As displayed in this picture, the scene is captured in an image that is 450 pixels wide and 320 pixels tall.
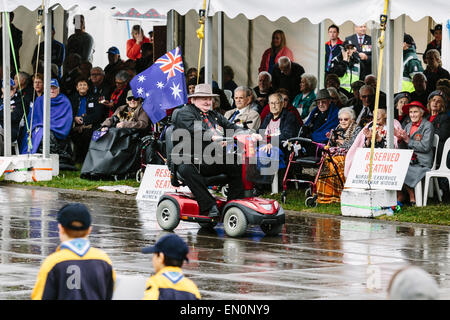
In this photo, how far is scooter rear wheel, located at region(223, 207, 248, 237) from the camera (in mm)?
12930

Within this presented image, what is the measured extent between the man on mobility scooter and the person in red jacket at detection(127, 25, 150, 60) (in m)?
12.2

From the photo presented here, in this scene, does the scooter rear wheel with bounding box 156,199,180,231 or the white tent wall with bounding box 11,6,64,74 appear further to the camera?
the white tent wall with bounding box 11,6,64,74

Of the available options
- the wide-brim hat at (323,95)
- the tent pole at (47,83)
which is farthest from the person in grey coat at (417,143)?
Result: the tent pole at (47,83)

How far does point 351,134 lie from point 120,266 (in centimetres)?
712

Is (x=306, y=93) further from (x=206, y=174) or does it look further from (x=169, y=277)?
(x=169, y=277)

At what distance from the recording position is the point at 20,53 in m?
24.9

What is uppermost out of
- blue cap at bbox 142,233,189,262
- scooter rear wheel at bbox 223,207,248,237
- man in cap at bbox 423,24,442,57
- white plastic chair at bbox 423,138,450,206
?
man in cap at bbox 423,24,442,57

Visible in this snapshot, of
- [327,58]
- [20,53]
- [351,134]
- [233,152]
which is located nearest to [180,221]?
[233,152]

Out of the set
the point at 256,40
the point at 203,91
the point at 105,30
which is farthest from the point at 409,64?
the point at 105,30

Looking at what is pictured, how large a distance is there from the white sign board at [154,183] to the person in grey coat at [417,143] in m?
3.54

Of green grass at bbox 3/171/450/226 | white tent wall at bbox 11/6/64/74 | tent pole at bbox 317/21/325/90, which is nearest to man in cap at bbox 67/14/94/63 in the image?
white tent wall at bbox 11/6/64/74

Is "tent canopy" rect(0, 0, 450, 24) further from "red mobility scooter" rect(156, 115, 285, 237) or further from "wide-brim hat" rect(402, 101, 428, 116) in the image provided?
"red mobility scooter" rect(156, 115, 285, 237)

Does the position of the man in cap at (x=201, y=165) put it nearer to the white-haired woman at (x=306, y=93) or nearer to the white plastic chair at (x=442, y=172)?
the white plastic chair at (x=442, y=172)
